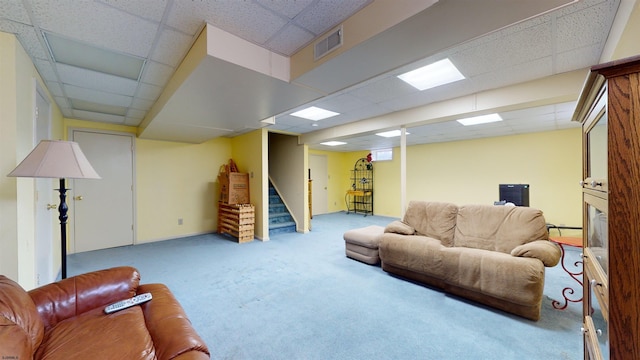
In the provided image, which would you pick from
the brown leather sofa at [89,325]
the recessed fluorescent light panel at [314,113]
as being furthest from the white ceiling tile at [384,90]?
the brown leather sofa at [89,325]

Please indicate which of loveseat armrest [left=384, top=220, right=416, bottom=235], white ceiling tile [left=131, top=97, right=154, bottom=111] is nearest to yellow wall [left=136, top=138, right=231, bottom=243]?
white ceiling tile [left=131, top=97, right=154, bottom=111]

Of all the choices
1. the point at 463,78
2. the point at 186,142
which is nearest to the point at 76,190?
the point at 186,142

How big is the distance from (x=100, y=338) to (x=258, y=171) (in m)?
3.98

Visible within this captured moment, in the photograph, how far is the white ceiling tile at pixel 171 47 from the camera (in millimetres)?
1816

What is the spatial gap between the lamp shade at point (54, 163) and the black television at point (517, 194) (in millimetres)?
5379

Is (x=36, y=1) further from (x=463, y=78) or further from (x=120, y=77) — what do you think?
(x=463, y=78)

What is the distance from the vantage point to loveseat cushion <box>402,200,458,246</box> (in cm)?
306

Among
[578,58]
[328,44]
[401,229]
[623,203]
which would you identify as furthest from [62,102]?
[578,58]

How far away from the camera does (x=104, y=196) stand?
4.26m

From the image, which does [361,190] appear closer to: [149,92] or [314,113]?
[314,113]

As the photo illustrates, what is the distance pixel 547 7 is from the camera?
124 cm

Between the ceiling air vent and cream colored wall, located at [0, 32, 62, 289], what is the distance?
2.20m

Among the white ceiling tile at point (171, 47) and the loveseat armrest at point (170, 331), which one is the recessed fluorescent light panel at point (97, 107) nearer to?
the white ceiling tile at point (171, 47)

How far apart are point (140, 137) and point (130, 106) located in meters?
1.39
